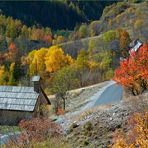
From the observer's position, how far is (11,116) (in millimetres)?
50656

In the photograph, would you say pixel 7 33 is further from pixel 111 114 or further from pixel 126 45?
pixel 111 114

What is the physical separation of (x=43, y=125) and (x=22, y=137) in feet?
9.02

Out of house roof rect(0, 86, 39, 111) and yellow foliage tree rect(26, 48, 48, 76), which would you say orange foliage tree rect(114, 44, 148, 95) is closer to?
house roof rect(0, 86, 39, 111)

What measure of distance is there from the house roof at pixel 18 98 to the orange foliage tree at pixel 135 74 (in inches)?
378

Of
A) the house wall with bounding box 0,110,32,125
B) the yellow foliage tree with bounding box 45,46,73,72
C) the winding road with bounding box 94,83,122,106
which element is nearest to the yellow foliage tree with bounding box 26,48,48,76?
the yellow foliage tree with bounding box 45,46,73,72

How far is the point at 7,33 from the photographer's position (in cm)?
16088

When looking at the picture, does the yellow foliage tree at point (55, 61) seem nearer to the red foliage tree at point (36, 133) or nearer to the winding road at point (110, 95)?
the winding road at point (110, 95)

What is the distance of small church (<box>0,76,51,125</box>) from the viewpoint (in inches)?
1953

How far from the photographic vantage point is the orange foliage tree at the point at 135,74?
45469mm

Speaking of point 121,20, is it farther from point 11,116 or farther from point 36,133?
point 36,133

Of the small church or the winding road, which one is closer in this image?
the small church

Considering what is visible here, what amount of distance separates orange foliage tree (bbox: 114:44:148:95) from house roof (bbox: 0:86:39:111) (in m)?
9.60

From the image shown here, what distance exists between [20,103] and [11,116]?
5.70 ft

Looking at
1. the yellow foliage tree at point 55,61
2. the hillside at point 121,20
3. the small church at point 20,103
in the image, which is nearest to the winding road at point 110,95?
the small church at point 20,103
